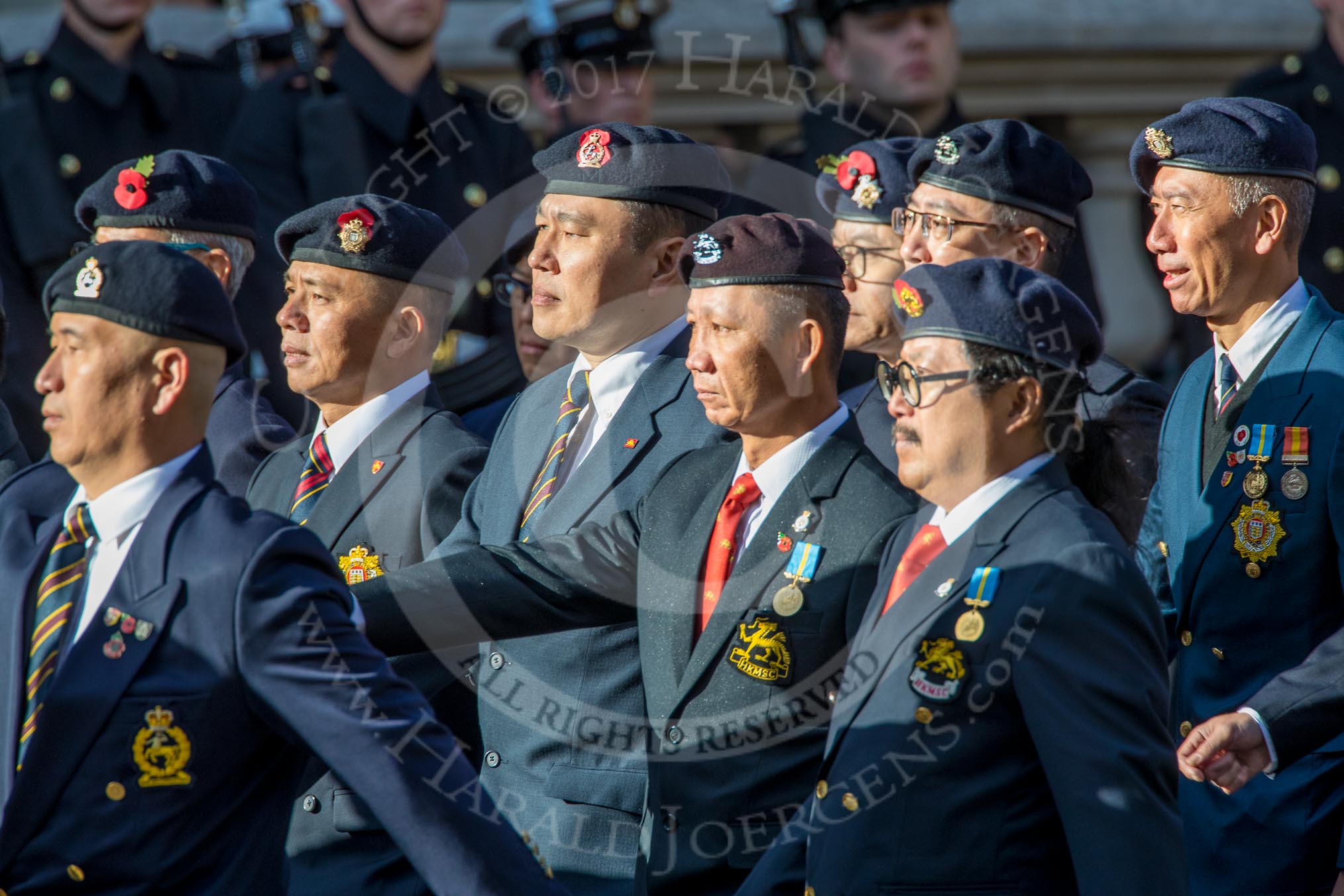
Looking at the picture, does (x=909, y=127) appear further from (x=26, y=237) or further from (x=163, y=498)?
(x=163, y=498)

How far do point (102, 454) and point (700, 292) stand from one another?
1.30 meters

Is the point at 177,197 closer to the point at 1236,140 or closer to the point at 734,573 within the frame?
the point at 734,573

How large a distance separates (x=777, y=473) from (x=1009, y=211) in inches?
48.7

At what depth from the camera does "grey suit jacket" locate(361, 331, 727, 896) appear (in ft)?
13.5

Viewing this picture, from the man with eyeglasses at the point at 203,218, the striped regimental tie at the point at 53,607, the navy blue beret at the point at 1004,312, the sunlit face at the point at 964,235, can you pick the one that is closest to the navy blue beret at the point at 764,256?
the navy blue beret at the point at 1004,312

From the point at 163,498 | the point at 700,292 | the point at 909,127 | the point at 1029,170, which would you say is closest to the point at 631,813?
the point at 700,292

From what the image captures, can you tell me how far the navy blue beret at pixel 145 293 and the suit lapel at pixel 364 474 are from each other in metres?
1.28

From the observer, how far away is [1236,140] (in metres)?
4.09

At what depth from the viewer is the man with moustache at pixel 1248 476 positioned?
390cm

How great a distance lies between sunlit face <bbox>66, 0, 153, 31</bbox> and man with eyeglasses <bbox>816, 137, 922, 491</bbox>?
9.97 ft

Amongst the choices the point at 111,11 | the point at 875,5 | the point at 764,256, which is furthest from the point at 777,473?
the point at 111,11

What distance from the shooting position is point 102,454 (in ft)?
10.0

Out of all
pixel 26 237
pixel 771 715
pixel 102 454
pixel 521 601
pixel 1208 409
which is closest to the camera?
pixel 102 454

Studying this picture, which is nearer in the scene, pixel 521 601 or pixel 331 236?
pixel 521 601
